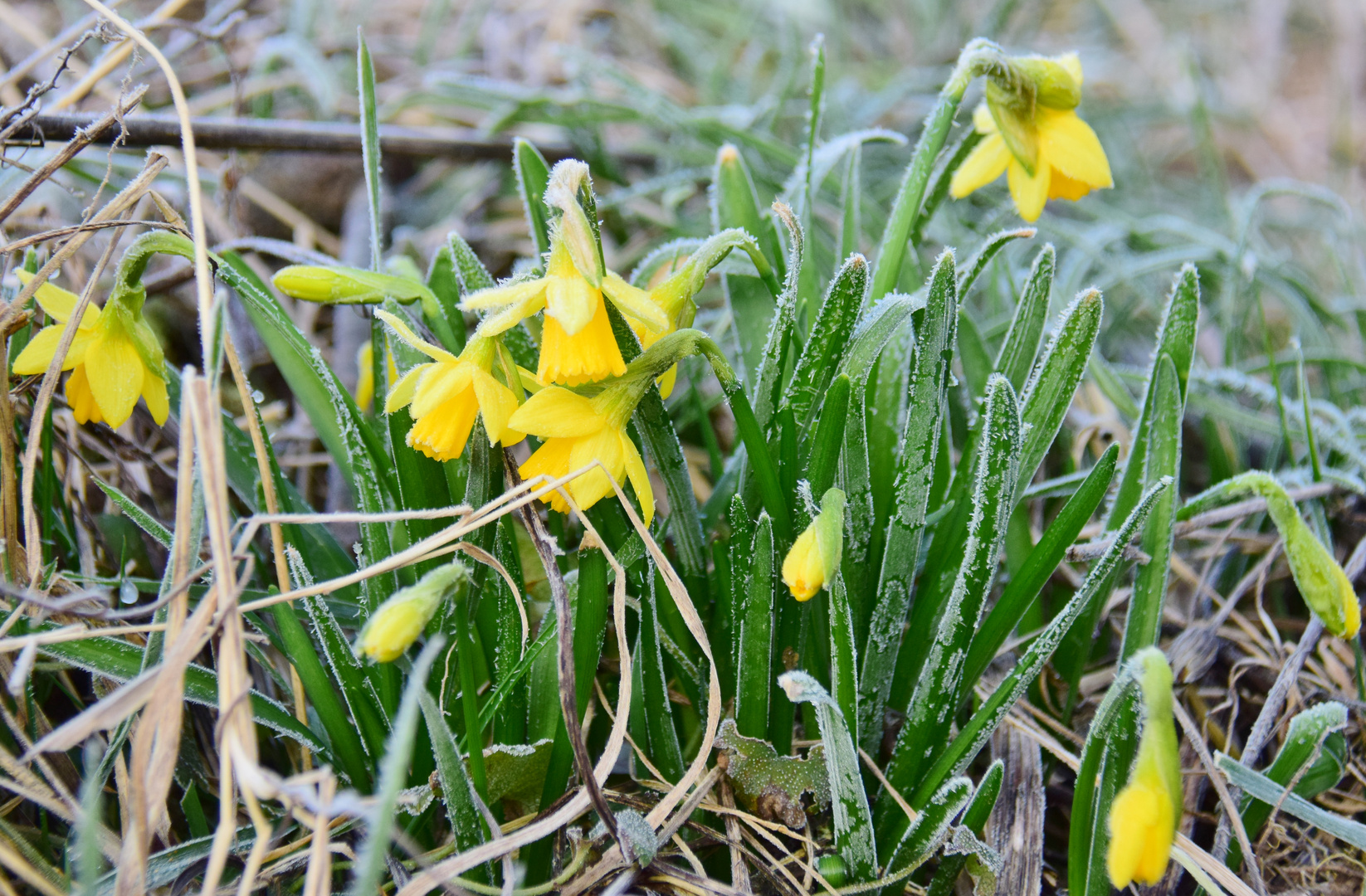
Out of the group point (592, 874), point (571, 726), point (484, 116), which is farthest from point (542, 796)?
point (484, 116)

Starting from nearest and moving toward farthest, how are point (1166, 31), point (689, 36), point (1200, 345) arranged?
point (1200, 345) < point (689, 36) < point (1166, 31)

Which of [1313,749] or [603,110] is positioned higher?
[603,110]

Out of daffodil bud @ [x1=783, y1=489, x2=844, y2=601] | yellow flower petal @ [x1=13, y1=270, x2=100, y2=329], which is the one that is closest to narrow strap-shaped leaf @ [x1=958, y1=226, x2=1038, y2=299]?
daffodil bud @ [x1=783, y1=489, x2=844, y2=601]

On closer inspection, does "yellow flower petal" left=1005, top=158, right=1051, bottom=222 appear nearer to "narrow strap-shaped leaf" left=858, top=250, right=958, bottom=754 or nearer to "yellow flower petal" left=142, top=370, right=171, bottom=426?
"narrow strap-shaped leaf" left=858, top=250, right=958, bottom=754

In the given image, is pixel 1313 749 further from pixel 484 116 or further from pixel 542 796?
pixel 484 116

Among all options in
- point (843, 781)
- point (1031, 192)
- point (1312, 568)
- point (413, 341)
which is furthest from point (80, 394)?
point (1312, 568)

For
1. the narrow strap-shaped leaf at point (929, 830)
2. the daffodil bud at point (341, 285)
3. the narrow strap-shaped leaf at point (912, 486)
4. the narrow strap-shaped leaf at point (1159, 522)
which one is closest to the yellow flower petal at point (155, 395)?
the daffodil bud at point (341, 285)
